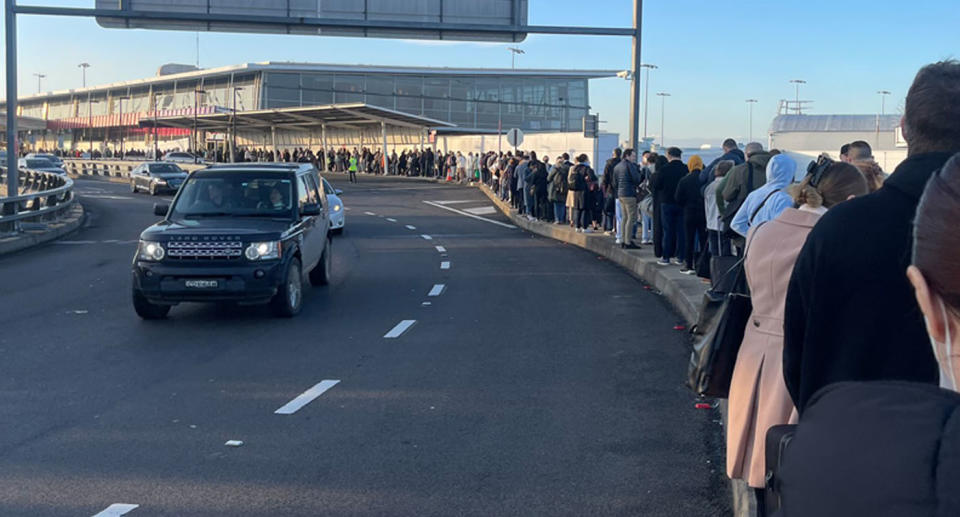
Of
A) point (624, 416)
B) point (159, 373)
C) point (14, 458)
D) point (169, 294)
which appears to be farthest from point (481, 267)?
point (14, 458)

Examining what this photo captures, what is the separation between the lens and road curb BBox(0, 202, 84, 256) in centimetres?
2123

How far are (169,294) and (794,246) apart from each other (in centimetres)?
908

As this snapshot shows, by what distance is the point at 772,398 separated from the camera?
3.70m

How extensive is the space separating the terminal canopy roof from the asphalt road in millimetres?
41184

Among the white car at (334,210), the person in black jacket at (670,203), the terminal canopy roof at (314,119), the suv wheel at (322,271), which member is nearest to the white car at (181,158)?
the terminal canopy roof at (314,119)

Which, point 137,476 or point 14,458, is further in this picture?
point 14,458

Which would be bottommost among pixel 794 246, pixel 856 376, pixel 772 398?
pixel 772 398

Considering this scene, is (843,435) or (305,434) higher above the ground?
(843,435)

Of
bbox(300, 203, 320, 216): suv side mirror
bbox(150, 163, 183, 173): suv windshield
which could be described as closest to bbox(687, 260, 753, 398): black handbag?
bbox(300, 203, 320, 216): suv side mirror

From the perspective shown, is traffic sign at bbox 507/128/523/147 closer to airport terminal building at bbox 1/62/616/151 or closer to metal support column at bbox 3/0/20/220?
metal support column at bbox 3/0/20/220

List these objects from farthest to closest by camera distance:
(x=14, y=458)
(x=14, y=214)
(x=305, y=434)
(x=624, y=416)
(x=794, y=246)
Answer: (x=14, y=214), (x=624, y=416), (x=305, y=434), (x=14, y=458), (x=794, y=246)

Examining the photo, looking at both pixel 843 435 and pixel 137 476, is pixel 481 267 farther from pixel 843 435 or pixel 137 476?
pixel 843 435

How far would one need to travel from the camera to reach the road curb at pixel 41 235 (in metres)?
21.2

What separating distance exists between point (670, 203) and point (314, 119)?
5275cm
